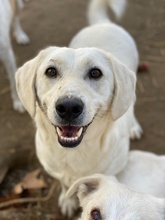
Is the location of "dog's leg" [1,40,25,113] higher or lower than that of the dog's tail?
lower

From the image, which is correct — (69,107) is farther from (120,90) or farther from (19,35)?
(19,35)

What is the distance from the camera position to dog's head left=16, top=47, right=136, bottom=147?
2416 millimetres

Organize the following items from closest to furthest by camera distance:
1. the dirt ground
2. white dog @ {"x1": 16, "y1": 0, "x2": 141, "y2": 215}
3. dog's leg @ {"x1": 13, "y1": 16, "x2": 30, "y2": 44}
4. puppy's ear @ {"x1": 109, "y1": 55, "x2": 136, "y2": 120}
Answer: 1. white dog @ {"x1": 16, "y1": 0, "x2": 141, "y2": 215}
2. puppy's ear @ {"x1": 109, "y1": 55, "x2": 136, "y2": 120}
3. the dirt ground
4. dog's leg @ {"x1": 13, "y1": 16, "x2": 30, "y2": 44}

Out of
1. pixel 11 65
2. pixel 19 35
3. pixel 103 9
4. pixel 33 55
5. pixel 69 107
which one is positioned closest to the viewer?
pixel 69 107

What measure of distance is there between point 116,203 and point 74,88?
70cm

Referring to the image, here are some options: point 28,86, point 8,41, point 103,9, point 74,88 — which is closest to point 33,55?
point 8,41

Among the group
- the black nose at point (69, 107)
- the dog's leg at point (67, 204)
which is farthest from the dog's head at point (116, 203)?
the dog's leg at point (67, 204)

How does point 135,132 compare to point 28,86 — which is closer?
point 28,86

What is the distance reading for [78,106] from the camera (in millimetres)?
2369

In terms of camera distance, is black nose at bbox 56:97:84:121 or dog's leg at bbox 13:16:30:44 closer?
black nose at bbox 56:97:84:121

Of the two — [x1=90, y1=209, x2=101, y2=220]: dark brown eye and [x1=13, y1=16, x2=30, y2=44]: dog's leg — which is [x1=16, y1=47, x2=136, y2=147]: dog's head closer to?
[x1=90, y1=209, x2=101, y2=220]: dark brown eye

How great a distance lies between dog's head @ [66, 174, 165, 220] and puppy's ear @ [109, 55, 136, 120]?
451mm

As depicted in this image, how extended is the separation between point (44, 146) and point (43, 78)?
0.59m

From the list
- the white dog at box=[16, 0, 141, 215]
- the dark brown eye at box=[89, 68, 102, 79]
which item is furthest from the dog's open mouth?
the dark brown eye at box=[89, 68, 102, 79]
